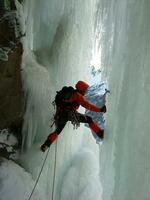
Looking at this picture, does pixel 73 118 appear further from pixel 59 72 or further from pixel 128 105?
pixel 128 105

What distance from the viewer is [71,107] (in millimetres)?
6742

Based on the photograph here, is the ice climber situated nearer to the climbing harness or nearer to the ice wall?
the climbing harness

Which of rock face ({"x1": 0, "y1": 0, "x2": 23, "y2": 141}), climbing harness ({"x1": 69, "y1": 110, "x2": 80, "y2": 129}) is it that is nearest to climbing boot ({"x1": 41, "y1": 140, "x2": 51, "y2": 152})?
climbing harness ({"x1": 69, "y1": 110, "x2": 80, "y2": 129})

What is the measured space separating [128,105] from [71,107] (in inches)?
64.6

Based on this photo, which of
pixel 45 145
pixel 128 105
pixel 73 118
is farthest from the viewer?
pixel 45 145

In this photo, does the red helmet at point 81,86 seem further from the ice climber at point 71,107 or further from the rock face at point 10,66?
the rock face at point 10,66

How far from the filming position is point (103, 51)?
20.1 feet

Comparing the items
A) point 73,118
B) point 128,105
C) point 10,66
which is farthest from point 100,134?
point 10,66

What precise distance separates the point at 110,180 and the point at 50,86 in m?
2.54

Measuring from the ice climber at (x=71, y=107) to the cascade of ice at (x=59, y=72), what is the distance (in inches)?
25.6

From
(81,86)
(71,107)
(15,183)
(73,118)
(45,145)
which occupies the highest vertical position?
(81,86)

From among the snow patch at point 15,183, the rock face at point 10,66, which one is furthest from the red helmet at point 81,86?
the snow patch at point 15,183

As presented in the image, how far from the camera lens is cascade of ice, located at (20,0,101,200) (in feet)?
24.8

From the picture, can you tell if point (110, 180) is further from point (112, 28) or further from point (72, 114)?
point (112, 28)
